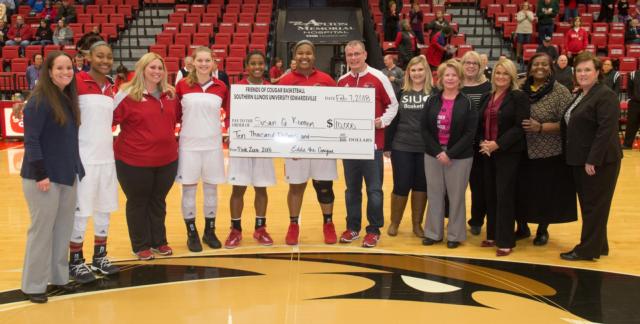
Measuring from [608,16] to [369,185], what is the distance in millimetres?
12950

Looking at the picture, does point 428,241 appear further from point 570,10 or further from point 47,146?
point 570,10

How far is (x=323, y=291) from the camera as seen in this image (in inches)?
177

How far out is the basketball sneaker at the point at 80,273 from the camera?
4.64 meters

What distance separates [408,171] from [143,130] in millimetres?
2192

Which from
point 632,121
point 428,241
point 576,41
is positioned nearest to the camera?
point 428,241

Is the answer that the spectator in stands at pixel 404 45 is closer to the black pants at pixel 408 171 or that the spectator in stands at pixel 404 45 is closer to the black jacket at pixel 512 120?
the black pants at pixel 408 171

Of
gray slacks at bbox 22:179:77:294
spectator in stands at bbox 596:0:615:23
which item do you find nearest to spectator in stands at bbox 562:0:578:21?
spectator in stands at bbox 596:0:615:23

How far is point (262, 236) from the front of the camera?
5.68 metres

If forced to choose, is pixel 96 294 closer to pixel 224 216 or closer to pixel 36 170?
pixel 36 170

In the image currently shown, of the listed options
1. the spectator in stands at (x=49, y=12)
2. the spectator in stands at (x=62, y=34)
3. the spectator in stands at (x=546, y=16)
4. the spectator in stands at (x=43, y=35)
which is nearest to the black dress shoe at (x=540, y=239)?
the spectator in stands at (x=546, y=16)

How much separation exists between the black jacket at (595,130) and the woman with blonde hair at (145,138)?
2.92 metres

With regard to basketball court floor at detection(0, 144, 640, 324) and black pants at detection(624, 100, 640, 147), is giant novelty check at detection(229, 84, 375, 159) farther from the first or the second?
black pants at detection(624, 100, 640, 147)

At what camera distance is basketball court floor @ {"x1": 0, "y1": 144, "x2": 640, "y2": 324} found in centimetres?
409

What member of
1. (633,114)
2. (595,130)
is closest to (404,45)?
(633,114)
